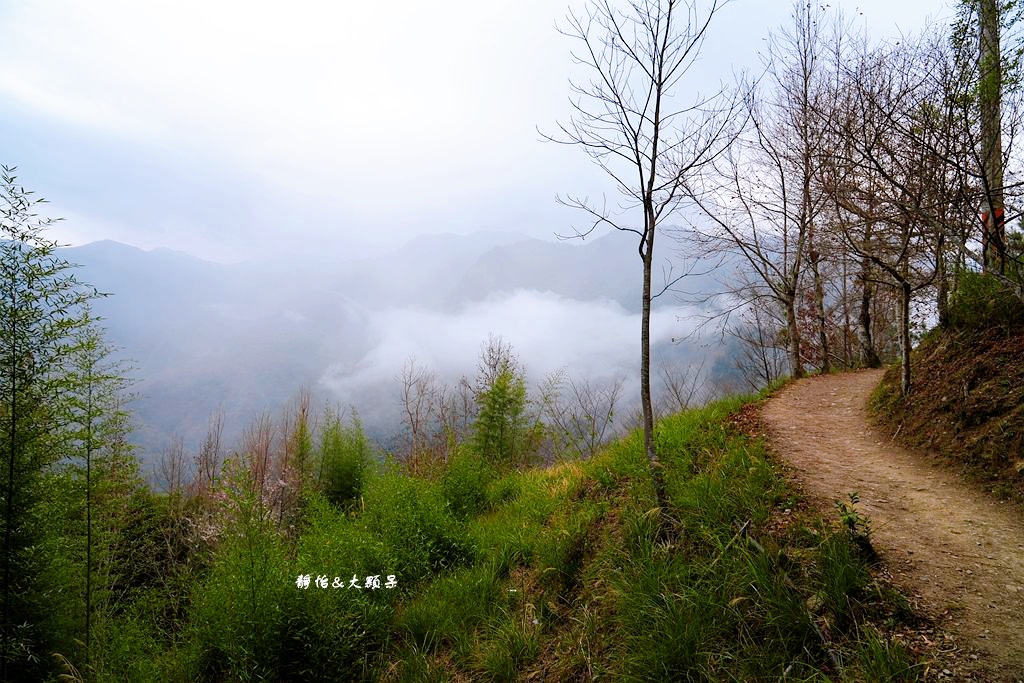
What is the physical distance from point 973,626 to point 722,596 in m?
1.08

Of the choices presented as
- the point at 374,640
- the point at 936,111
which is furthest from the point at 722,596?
the point at 936,111

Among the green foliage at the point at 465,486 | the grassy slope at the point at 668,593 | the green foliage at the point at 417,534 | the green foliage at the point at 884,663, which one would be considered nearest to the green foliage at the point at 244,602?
the grassy slope at the point at 668,593

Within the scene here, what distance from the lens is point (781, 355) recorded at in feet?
59.0

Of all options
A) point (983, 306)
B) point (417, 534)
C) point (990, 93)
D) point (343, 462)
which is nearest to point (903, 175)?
point (990, 93)

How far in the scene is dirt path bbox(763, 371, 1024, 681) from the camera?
6.70ft

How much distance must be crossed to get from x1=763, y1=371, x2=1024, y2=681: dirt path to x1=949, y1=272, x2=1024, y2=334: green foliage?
1.54m

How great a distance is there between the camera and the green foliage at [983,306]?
4387mm

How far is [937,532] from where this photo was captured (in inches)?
112

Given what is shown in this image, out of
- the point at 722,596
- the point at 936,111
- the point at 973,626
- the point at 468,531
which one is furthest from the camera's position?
the point at 468,531

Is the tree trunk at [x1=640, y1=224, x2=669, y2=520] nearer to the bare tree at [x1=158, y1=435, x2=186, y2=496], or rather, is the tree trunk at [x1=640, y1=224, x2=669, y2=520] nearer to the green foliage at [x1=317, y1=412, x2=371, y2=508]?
the green foliage at [x1=317, y1=412, x2=371, y2=508]

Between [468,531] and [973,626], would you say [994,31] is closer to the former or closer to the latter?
[973,626]

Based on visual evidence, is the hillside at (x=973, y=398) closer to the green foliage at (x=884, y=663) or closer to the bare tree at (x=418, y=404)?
the green foliage at (x=884, y=663)

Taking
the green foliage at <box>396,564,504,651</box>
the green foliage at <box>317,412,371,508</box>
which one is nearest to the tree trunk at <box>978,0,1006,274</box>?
the green foliage at <box>396,564,504,651</box>

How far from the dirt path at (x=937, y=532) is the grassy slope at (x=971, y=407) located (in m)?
0.20
